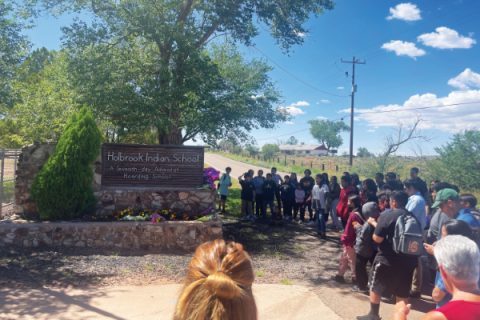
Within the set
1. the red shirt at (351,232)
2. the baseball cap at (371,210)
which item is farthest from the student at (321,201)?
the baseball cap at (371,210)

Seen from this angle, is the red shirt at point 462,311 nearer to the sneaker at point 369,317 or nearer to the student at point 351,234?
the sneaker at point 369,317

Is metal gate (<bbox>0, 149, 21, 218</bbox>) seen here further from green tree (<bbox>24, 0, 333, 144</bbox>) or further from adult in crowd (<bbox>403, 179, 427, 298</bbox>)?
adult in crowd (<bbox>403, 179, 427, 298</bbox>)

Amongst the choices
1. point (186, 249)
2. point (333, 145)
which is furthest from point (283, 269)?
point (333, 145)

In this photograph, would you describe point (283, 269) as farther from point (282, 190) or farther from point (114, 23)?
point (114, 23)

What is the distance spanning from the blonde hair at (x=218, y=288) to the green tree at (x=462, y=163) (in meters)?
19.6

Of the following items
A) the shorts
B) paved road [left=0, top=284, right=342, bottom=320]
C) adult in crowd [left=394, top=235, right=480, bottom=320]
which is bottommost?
paved road [left=0, top=284, right=342, bottom=320]

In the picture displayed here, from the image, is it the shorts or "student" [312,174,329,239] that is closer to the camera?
the shorts

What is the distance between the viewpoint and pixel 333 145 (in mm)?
101812

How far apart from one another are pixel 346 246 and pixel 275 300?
1.48m

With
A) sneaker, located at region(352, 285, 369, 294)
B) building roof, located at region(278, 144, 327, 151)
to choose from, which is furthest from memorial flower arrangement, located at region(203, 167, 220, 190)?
building roof, located at region(278, 144, 327, 151)

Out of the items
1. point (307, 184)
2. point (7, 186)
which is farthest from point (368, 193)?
point (7, 186)

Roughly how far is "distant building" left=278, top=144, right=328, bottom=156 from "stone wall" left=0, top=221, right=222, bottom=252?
9230cm

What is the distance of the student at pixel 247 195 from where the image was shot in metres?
10.8

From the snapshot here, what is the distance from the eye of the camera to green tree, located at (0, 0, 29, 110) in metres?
11.4
